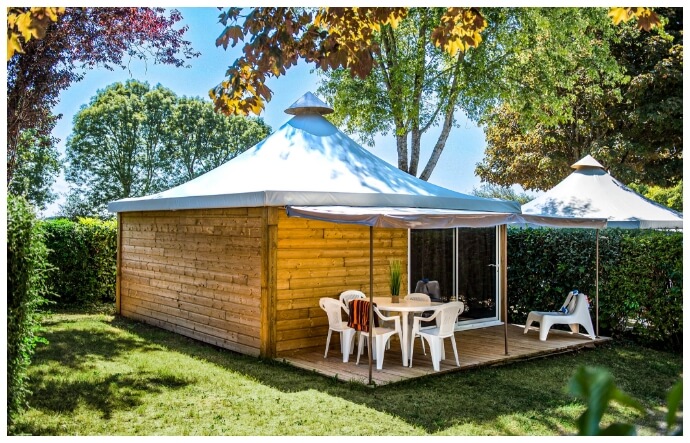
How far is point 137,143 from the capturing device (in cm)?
3312

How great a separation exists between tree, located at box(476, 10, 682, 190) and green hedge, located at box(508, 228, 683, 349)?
5.87 meters

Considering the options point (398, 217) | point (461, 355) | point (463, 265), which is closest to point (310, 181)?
point (398, 217)

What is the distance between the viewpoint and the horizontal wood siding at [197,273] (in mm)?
8352

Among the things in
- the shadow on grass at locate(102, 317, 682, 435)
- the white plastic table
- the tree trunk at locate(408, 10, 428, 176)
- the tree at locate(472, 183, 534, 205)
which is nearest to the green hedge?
the shadow on grass at locate(102, 317, 682, 435)

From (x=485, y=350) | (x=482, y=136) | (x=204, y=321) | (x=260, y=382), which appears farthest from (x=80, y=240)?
(x=482, y=136)

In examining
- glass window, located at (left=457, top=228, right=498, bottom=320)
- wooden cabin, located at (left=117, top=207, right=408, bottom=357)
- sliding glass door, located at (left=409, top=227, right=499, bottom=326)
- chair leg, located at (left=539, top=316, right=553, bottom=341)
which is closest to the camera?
wooden cabin, located at (left=117, top=207, right=408, bottom=357)

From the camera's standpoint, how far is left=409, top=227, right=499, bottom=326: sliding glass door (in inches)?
393

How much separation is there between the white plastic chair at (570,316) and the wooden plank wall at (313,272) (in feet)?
7.64

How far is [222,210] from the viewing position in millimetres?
8914

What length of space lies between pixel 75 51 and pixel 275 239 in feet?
16.0

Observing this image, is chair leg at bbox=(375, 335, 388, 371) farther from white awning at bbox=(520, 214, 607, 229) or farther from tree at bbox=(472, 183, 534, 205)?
tree at bbox=(472, 183, 534, 205)

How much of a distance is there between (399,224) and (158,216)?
5.30m

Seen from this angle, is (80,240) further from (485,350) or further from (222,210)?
(485,350)

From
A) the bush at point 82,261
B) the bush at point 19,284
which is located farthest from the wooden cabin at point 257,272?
the bush at point 19,284
